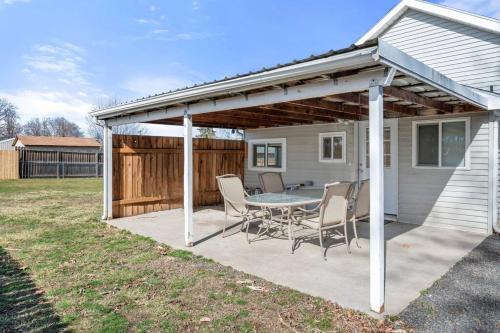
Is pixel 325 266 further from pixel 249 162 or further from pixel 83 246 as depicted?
pixel 249 162

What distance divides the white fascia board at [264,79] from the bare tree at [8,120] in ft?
141

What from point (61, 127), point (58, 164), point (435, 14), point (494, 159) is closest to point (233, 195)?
point (494, 159)

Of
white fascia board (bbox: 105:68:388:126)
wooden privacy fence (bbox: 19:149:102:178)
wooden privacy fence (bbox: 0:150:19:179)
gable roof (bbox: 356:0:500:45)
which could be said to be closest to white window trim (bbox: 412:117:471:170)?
gable roof (bbox: 356:0:500:45)

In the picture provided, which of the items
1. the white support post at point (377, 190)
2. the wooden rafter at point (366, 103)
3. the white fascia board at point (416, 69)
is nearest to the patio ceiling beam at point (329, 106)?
the wooden rafter at point (366, 103)

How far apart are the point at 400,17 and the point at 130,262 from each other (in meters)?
7.74

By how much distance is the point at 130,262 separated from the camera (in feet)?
14.6

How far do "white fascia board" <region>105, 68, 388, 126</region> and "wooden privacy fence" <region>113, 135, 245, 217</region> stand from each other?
1.55 metres

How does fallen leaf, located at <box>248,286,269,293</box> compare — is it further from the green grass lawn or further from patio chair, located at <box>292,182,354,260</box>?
patio chair, located at <box>292,182,354,260</box>

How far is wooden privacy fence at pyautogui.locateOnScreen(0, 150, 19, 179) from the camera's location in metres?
18.8

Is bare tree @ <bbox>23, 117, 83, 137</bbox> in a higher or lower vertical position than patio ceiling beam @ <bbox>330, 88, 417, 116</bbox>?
higher

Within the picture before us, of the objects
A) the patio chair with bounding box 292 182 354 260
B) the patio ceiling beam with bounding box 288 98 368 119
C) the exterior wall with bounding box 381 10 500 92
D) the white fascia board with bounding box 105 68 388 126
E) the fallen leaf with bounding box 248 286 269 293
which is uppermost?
the exterior wall with bounding box 381 10 500 92

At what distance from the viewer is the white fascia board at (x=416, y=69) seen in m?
2.87

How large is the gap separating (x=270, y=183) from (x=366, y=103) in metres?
3.09

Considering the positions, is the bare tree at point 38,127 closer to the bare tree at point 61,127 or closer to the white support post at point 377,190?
the bare tree at point 61,127
